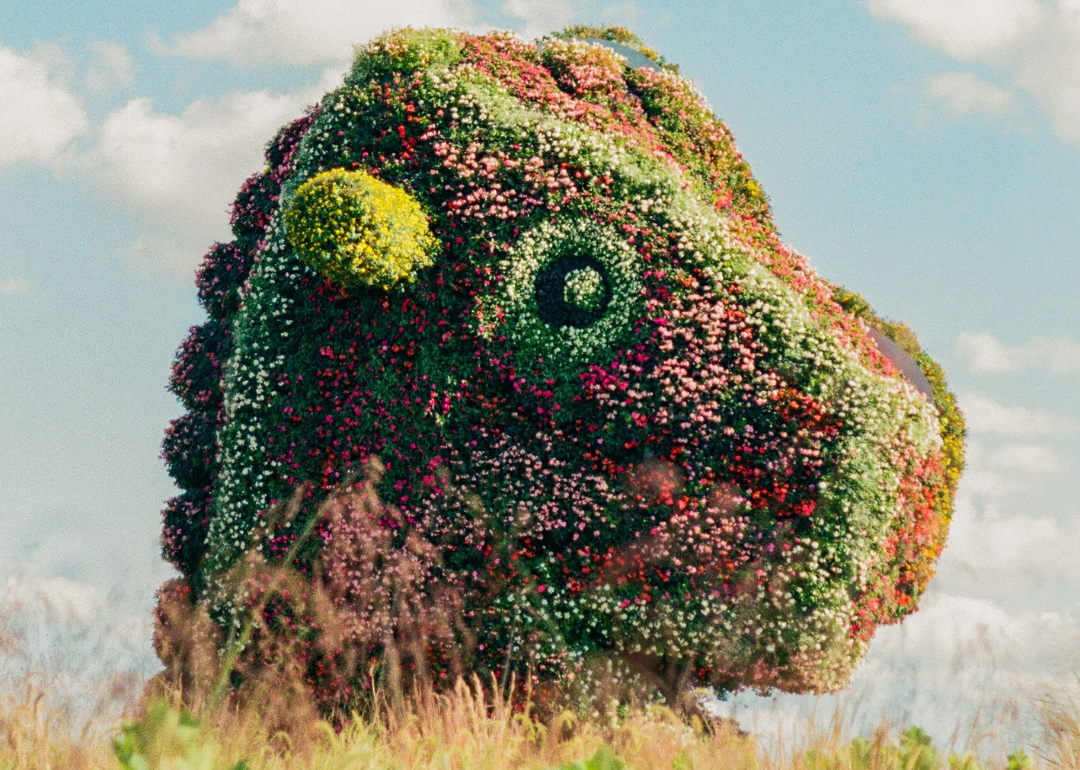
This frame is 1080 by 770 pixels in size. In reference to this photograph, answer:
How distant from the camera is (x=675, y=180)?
36.0ft

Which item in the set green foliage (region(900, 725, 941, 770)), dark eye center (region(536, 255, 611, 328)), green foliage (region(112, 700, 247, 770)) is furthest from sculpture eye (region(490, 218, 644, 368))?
green foliage (region(112, 700, 247, 770))

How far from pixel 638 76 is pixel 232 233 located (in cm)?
542

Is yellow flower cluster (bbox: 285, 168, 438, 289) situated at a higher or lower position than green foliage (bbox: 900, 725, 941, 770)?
higher

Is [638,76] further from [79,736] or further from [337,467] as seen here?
[79,736]

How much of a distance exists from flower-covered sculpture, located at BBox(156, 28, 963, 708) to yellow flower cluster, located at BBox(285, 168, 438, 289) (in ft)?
0.09

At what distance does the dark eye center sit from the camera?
10.5 m

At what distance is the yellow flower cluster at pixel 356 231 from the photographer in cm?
1045

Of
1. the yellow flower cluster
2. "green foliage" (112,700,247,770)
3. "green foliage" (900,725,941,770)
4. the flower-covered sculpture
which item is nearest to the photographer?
"green foliage" (112,700,247,770)

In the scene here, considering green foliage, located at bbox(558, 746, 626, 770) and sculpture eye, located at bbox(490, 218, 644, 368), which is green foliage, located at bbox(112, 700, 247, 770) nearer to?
green foliage, located at bbox(558, 746, 626, 770)

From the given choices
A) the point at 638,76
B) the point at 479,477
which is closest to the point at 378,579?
the point at 479,477

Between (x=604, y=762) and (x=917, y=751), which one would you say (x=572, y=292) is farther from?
A: (x=604, y=762)

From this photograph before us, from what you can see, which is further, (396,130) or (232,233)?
(232,233)

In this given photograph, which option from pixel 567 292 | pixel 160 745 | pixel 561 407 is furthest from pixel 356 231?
pixel 160 745

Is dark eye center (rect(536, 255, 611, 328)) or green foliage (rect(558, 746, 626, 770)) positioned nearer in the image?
green foliage (rect(558, 746, 626, 770))
